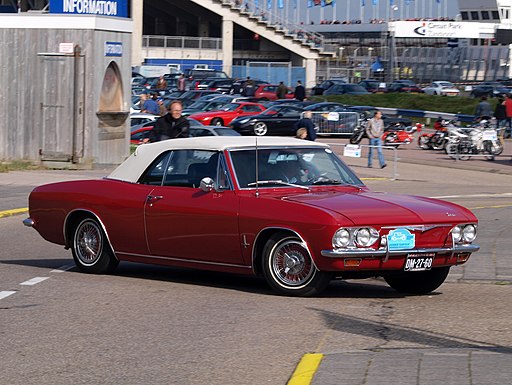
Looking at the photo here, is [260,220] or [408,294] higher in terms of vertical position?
[260,220]

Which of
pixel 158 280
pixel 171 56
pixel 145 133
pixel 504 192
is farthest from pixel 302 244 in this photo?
pixel 171 56

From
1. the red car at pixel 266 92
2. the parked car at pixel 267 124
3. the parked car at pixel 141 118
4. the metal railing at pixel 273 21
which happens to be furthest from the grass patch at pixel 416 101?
the parked car at pixel 141 118

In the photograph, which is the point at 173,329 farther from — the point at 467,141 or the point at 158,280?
the point at 467,141

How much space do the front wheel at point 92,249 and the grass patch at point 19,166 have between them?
14607 millimetres

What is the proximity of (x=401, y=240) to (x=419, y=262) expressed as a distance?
31 cm

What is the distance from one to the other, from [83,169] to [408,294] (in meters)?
16.9

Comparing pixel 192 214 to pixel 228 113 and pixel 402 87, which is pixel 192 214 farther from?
pixel 402 87

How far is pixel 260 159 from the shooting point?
10.7 meters

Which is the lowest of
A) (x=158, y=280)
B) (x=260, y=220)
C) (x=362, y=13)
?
(x=158, y=280)

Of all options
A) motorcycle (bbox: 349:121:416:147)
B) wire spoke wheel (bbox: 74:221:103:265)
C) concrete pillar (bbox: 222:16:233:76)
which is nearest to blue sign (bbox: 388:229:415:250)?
wire spoke wheel (bbox: 74:221:103:265)

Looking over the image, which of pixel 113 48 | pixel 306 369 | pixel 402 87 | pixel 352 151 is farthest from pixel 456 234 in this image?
pixel 402 87

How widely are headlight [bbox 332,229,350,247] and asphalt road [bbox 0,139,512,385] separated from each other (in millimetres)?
593

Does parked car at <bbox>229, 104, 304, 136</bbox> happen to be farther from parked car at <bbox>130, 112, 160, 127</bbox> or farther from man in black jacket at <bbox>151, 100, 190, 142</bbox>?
man in black jacket at <bbox>151, 100, 190, 142</bbox>

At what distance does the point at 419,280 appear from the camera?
10477mm
